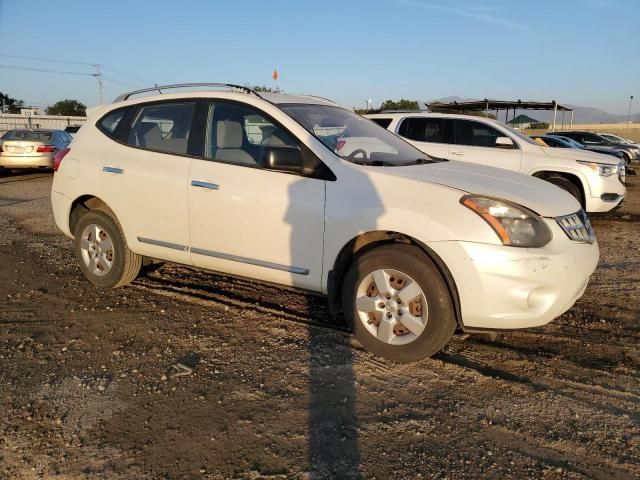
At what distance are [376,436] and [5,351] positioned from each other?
2.70 metres

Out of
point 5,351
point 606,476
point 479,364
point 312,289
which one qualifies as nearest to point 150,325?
point 5,351

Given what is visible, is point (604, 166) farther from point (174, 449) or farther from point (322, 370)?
point (174, 449)

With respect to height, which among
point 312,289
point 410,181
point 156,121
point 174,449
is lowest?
point 174,449

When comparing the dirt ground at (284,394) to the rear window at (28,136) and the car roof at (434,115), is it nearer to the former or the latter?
the car roof at (434,115)

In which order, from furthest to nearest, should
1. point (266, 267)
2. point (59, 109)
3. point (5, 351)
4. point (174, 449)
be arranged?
point (59, 109), point (266, 267), point (5, 351), point (174, 449)

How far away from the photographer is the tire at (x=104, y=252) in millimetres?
5020

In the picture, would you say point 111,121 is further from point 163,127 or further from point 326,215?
point 326,215

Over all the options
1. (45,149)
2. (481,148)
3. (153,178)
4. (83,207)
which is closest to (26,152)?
(45,149)

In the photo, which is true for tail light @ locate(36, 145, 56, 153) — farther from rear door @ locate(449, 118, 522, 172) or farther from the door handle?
the door handle

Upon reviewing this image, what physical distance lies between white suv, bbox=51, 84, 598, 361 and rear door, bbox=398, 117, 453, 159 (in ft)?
15.3

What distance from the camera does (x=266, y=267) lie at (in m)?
4.19

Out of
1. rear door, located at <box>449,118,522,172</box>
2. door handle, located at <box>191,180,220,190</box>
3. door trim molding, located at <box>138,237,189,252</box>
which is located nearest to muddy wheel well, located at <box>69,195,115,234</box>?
door trim molding, located at <box>138,237,189,252</box>

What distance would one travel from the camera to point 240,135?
173 inches

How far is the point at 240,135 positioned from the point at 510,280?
2345 millimetres
